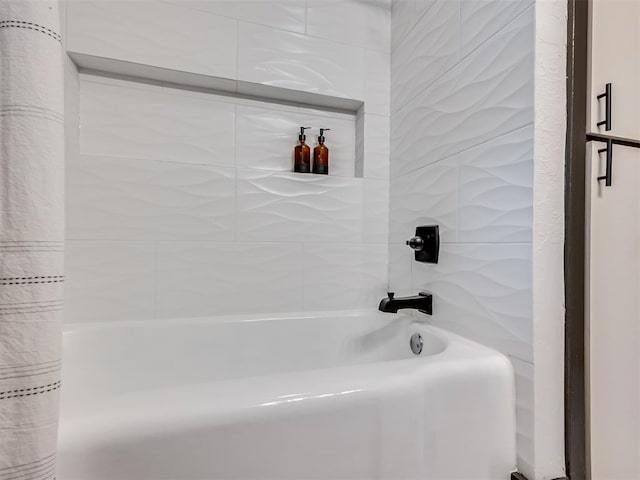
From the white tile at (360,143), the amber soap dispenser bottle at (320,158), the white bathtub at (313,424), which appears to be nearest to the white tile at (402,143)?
the white tile at (360,143)

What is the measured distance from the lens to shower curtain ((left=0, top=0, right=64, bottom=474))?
48 cm

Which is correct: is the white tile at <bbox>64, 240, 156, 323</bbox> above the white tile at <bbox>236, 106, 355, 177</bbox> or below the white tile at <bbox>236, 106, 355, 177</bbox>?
below

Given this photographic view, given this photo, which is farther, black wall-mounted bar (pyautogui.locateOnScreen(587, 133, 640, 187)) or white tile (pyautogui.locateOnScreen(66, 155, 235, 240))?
white tile (pyautogui.locateOnScreen(66, 155, 235, 240))

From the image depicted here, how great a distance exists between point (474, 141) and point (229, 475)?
1017mm

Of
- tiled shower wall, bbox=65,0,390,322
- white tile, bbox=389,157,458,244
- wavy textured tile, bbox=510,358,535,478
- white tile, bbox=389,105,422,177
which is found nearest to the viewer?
wavy textured tile, bbox=510,358,535,478

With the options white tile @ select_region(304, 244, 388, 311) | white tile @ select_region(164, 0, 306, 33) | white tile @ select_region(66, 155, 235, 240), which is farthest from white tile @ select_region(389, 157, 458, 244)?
white tile @ select_region(164, 0, 306, 33)

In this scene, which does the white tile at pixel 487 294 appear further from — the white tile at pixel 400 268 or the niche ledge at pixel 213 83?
the niche ledge at pixel 213 83

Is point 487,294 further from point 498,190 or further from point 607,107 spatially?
point 607,107

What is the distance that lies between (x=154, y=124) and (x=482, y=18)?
1.20m

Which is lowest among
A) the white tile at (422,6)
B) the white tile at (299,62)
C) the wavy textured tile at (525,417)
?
the wavy textured tile at (525,417)

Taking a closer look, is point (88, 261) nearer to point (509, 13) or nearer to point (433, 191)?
point (433, 191)

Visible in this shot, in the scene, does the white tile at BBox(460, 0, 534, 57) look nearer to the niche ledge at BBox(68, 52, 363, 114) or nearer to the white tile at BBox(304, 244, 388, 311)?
the niche ledge at BBox(68, 52, 363, 114)

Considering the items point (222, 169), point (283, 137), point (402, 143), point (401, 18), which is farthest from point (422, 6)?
point (222, 169)

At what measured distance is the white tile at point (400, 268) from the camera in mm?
1380
